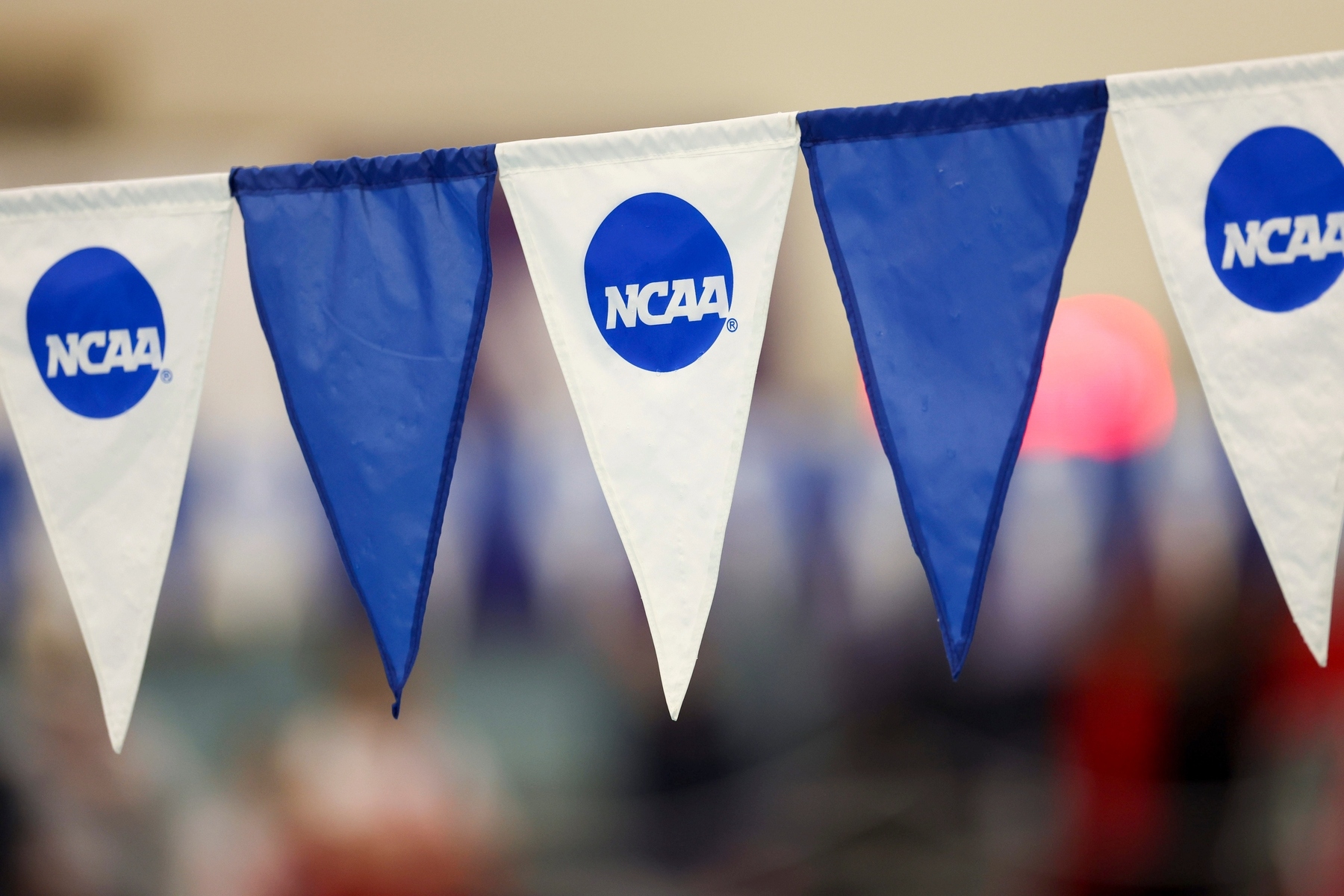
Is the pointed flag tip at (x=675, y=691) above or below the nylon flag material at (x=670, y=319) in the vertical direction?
below

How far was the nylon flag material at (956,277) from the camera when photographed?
1.01m

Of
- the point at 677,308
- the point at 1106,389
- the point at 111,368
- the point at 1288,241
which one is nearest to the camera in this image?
the point at 1288,241

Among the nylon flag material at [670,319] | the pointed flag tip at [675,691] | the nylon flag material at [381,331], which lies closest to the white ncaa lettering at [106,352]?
the nylon flag material at [381,331]

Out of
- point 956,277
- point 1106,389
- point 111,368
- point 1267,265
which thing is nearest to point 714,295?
point 956,277

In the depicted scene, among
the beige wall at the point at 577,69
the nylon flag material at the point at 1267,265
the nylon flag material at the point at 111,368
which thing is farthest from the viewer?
the beige wall at the point at 577,69

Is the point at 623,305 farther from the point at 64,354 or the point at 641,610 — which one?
the point at 641,610

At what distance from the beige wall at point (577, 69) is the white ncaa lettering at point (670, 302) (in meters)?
1.03

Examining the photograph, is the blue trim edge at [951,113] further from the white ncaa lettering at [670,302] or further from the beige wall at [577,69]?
the beige wall at [577,69]

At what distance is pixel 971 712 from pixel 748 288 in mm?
1361

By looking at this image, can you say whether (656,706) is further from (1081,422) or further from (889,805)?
(1081,422)

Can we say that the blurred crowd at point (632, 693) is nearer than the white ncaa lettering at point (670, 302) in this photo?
No

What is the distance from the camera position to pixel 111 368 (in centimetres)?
121

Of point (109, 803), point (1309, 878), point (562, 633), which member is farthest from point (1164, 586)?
point (109, 803)

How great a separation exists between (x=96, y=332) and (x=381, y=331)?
0.40m
